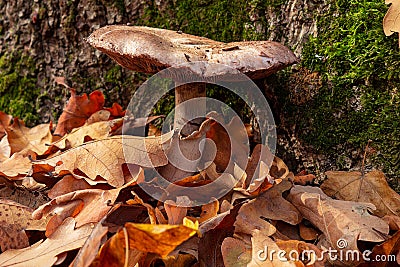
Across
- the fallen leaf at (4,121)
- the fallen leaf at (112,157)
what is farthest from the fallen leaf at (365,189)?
the fallen leaf at (4,121)

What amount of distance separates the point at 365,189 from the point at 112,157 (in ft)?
3.76

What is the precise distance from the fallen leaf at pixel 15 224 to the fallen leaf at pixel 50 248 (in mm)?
89

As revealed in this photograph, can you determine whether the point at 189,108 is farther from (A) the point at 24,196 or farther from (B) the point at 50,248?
(B) the point at 50,248

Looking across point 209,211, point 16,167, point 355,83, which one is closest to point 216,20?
point 355,83

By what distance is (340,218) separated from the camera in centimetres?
180

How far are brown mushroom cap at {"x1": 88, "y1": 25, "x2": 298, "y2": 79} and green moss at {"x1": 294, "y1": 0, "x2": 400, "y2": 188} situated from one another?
0.34 m

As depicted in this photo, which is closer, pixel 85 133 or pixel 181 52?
pixel 181 52

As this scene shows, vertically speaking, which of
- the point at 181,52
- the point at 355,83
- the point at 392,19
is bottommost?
the point at 355,83

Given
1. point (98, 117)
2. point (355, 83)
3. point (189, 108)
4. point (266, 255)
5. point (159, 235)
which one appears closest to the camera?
point (159, 235)

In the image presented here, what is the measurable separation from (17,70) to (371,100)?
2240 millimetres

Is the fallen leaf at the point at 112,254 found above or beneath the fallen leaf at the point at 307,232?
above

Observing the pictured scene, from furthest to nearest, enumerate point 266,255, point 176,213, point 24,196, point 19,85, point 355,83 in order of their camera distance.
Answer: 1. point 19,85
2. point 355,83
3. point 24,196
4. point 176,213
5. point 266,255

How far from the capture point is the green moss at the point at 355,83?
220 cm

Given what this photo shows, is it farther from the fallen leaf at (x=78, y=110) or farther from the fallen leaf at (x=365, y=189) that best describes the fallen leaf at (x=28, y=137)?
the fallen leaf at (x=365, y=189)
